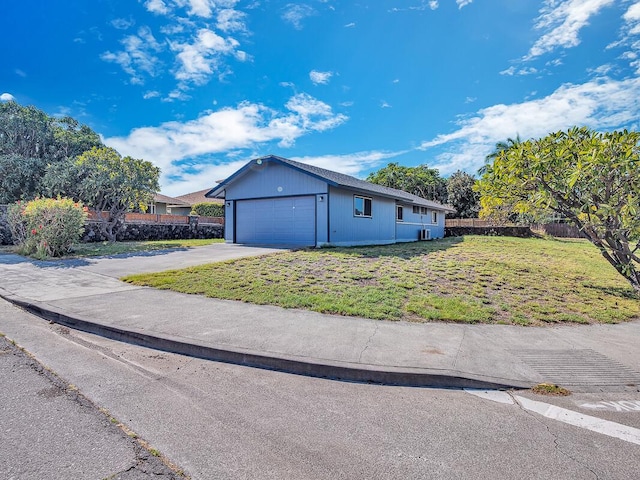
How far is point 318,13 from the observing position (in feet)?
38.6

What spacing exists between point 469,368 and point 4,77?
87.9ft

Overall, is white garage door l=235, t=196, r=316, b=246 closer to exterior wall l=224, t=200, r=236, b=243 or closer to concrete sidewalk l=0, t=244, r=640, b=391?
exterior wall l=224, t=200, r=236, b=243

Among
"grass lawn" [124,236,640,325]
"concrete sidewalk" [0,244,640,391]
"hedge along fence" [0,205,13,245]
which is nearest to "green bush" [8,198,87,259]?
"hedge along fence" [0,205,13,245]

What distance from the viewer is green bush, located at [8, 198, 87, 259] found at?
12.4m

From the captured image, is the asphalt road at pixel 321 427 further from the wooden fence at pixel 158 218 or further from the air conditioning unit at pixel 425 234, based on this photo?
the air conditioning unit at pixel 425 234

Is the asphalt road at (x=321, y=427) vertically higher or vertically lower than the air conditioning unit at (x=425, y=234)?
lower

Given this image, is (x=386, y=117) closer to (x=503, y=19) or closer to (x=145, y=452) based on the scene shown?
(x=503, y=19)

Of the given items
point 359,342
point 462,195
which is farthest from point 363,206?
point 462,195

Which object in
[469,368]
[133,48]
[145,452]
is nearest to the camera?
[145,452]

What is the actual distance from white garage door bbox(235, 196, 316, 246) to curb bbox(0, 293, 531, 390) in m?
11.3

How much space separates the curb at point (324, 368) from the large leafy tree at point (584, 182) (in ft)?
15.6

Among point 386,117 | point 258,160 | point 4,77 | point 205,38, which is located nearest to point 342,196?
point 258,160

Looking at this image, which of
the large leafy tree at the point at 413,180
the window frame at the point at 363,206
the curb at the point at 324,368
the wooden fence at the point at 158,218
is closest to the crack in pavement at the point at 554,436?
the curb at the point at 324,368

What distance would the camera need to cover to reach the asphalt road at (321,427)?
2.12 meters
